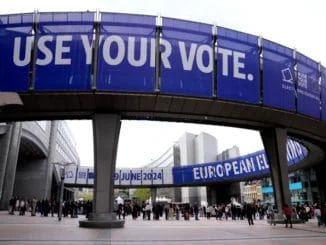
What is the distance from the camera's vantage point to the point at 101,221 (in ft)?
70.0

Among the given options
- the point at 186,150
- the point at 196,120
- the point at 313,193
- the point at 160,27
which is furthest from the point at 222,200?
the point at 160,27

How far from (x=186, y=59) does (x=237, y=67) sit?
349 cm

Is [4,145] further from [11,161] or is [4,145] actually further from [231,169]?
[231,169]

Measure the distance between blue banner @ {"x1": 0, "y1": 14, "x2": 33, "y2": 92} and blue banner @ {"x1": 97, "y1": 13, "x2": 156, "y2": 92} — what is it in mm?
3974

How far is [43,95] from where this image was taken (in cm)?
2172

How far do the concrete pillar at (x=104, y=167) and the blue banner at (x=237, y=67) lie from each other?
21.5 feet

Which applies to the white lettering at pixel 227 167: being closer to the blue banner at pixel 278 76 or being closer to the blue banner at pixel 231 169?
the blue banner at pixel 231 169

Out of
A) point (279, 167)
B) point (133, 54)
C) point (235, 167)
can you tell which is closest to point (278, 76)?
point (279, 167)

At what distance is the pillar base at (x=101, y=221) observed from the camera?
21172mm

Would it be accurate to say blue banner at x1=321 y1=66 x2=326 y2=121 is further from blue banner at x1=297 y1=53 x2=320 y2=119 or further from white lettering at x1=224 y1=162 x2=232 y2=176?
white lettering at x1=224 y1=162 x2=232 y2=176

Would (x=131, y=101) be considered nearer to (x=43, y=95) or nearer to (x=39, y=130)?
(x=43, y=95)

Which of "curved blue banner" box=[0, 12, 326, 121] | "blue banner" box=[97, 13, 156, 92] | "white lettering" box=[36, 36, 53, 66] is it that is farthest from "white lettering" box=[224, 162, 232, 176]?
"white lettering" box=[36, 36, 53, 66]

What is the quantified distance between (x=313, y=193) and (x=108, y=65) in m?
51.3

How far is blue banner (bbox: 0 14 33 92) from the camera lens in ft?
71.1
